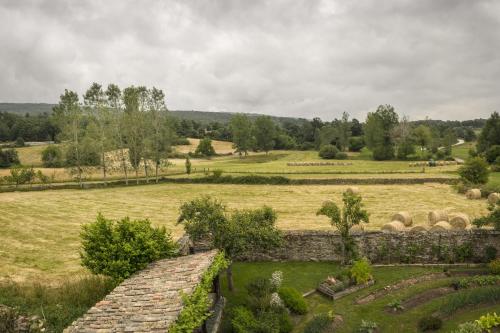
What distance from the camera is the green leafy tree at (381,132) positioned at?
105 m

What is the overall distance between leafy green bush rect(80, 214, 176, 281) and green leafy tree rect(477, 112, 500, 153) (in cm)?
9760

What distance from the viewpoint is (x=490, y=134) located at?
310 feet

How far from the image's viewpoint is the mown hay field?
30.8m

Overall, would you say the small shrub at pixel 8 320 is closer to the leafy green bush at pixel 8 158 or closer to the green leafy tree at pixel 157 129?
the green leafy tree at pixel 157 129

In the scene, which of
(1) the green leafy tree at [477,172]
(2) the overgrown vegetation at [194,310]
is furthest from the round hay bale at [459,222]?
(1) the green leafy tree at [477,172]

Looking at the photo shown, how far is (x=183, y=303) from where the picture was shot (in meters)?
14.6

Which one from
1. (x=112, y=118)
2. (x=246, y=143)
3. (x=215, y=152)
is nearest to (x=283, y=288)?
(x=112, y=118)

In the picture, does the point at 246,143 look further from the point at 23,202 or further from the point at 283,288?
the point at 283,288

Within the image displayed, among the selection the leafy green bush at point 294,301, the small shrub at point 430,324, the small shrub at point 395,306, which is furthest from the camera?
the leafy green bush at point 294,301

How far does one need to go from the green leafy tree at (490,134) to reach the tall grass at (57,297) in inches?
Result: 3921

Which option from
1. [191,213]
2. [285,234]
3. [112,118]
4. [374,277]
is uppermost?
[112,118]

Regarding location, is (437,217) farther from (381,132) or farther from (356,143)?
(356,143)

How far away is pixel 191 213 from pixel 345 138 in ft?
371

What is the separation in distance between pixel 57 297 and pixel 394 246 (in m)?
22.1
